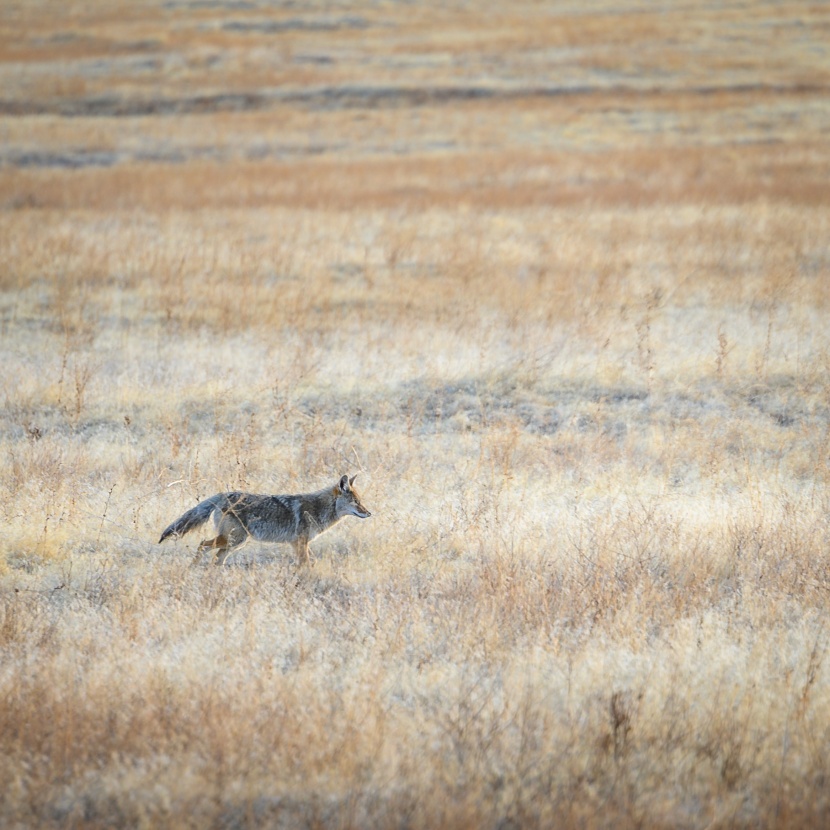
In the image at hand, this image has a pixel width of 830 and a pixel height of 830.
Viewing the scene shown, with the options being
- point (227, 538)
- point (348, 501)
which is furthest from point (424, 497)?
point (227, 538)

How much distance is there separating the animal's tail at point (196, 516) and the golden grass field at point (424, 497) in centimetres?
33

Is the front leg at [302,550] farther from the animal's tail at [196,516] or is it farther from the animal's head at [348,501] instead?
the animal's tail at [196,516]

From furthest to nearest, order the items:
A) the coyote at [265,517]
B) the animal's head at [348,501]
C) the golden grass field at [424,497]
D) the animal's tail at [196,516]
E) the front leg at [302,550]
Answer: the animal's head at [348,501]
the front leg at [302,550]
the coyote at [265,517]
the animal's tail at [196,516]
the golden grass field at [424,497]

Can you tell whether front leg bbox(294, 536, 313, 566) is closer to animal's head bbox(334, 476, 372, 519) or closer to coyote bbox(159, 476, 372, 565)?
coyote bbox(159, 476, 372, 565)

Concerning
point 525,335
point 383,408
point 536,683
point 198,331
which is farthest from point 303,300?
point 536,683

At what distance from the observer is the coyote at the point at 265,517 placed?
5336mm

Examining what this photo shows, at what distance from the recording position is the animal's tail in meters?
5.23

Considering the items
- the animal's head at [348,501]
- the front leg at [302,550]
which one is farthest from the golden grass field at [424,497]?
the animal's head at [348,501]

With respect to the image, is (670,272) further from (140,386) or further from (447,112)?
(447,112)

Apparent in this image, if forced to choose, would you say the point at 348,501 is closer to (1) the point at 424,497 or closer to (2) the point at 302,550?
(2) the point at 302,550

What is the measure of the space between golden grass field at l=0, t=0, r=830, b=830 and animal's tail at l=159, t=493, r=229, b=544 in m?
0.33

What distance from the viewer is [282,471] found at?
23.0ft

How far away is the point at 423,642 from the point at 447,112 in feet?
105

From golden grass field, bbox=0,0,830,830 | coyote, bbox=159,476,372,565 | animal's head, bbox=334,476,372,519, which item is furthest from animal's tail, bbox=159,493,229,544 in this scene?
animal's head, bbox=334,476,372,519
